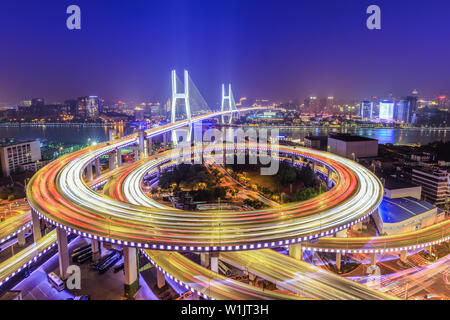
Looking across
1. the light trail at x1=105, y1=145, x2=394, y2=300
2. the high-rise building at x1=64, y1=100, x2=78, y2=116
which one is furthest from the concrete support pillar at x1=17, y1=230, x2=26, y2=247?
the high-rise building at x1=64, y1=100, x2=78, y2=116

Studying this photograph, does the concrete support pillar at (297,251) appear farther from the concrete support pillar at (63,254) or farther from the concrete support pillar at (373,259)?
the concrete support pillar at (63,254)

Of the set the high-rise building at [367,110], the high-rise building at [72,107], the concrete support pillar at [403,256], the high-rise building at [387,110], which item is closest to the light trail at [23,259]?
the concrete support pillar at [403,256]

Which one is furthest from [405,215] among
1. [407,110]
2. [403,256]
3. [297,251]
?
[407,110]

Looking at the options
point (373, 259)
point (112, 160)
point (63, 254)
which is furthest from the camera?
point (112, 160)

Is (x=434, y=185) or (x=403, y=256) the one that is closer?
(x=403, y=256)

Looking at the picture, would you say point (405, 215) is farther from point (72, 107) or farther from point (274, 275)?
point (72, 107)
